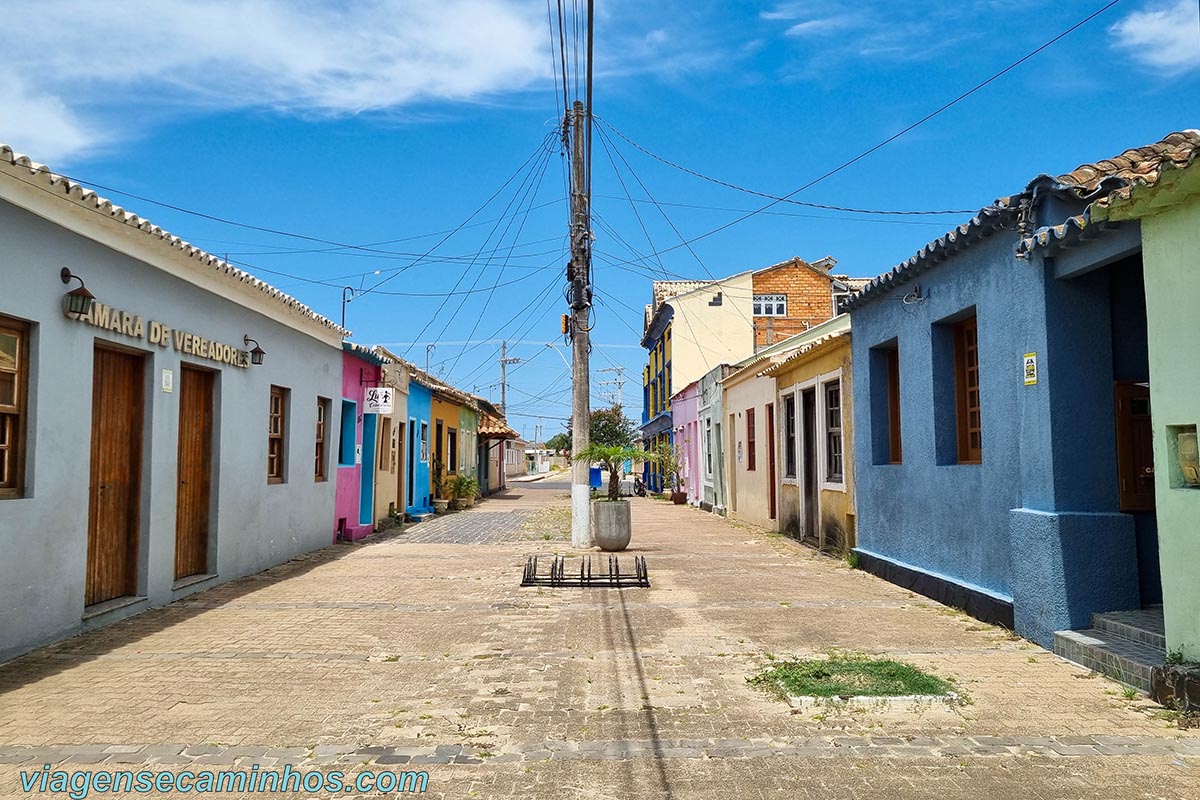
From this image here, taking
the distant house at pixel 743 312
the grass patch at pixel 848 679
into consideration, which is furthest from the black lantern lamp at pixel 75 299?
the distant house at pixel 743 312

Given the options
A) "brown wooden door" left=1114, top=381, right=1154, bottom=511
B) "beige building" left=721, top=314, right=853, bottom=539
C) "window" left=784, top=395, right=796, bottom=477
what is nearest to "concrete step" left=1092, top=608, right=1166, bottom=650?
"brown wooden door" left=1114, top=381, right=1154, bottom=511

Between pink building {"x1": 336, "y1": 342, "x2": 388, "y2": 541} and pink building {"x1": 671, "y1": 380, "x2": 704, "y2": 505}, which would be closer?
pink building {"x1": 336, "y1": 342, "x2": 388, "y2": 541}

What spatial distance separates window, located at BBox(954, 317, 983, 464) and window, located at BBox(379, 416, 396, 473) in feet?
38.8

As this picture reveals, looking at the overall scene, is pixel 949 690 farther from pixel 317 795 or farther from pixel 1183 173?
pixel 317 795

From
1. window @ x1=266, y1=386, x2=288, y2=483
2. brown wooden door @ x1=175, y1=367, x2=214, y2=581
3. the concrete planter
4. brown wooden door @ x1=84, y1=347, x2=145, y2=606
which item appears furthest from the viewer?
the concrete planter

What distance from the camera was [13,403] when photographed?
654 centimetres

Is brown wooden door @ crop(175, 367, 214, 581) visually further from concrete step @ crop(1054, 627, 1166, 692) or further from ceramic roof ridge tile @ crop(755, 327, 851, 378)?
concrete step @ crop(1054, 627, 1166, 692)

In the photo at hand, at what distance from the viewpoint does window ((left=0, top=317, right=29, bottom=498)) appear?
6.45 metres

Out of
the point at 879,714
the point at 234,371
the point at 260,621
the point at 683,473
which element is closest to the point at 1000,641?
the point at 879,714

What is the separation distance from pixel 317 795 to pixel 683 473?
26.2 m

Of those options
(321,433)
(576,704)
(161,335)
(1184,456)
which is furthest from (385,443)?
(1184,456)

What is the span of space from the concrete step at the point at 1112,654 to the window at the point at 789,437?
9153mm

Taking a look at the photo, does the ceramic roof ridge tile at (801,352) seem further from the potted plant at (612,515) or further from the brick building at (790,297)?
the brick building at (790,297)

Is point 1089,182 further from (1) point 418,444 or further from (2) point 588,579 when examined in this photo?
(1) point 418,444
